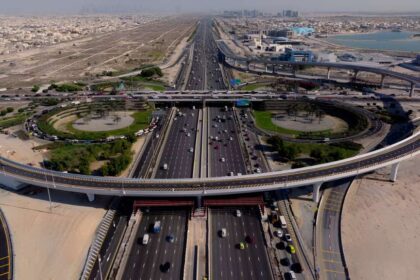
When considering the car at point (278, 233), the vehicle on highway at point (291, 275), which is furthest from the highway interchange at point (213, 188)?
the car at point (278, 233)

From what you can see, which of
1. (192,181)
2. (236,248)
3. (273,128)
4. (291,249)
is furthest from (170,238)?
(273,128)

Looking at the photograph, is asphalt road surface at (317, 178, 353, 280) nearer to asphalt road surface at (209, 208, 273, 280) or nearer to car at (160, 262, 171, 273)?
asphalt road surface at (209, 208, 273, 280)

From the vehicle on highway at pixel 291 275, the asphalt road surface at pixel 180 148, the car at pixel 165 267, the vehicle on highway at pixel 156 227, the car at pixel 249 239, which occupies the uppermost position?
the asphalt road surface at pixel 180 148

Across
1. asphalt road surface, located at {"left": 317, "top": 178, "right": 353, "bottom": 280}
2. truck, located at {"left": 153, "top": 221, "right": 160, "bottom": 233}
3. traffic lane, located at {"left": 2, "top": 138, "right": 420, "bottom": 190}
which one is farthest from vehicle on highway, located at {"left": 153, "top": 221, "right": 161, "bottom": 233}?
asphalt road surface, located at {"left": 317, "top": 178, "right": 353, "bottom": 280}

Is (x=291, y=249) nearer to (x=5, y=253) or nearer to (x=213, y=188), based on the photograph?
(x=213, y=188)

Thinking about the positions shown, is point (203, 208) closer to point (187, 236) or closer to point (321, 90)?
point (187, 236)

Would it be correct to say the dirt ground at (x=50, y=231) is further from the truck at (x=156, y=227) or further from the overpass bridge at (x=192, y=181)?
the truck at (x=156, y=227)
